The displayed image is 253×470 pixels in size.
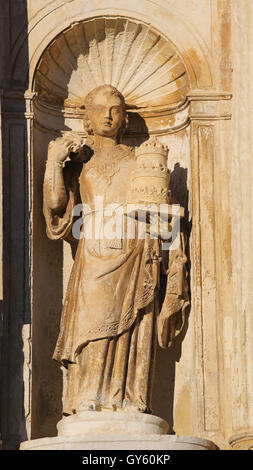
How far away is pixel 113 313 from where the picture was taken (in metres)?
14.2

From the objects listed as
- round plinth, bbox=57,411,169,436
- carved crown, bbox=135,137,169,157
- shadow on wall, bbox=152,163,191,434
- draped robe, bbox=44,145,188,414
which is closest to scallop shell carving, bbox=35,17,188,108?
carved crown, bbox=135,137,169,157

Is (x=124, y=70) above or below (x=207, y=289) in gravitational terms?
above

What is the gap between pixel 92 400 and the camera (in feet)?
45.9

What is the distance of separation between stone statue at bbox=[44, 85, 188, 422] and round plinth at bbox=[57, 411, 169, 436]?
14 cm

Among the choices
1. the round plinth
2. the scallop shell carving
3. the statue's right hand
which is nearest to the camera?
the round plinth

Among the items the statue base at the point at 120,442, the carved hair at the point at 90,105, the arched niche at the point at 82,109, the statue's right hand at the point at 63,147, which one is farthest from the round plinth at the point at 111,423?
the carved hair at the point at 90,105

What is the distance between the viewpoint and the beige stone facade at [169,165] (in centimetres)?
1427

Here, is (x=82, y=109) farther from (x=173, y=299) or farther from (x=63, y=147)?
(x=173, y=299)

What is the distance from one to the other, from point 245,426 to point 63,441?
58.1 inches

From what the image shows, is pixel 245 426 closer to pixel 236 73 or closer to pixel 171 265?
pixel 171 265

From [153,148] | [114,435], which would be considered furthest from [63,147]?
[114,435]

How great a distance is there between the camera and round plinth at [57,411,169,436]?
1366cm

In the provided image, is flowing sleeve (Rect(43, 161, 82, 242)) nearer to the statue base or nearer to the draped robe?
the draped robe

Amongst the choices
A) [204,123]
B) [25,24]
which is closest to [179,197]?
[204,123]
